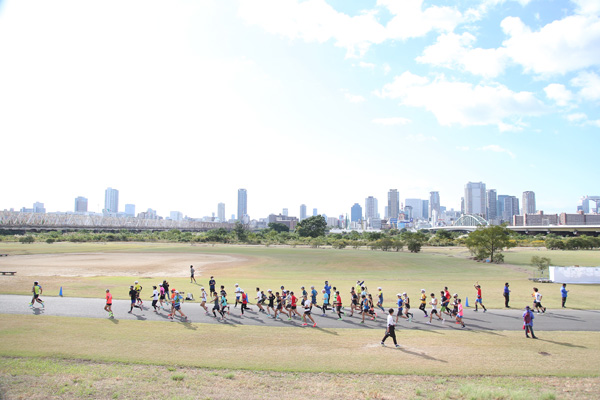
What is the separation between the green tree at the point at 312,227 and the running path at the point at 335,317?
114 meters

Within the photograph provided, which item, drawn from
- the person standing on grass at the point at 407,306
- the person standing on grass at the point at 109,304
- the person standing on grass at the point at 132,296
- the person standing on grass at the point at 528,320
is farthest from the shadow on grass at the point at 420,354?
the person standing on grass at the point at 109,304

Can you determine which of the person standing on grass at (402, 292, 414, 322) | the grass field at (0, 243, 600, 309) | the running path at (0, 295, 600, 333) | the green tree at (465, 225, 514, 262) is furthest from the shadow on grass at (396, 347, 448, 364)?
the green tree at (465, 225, 514, 262)

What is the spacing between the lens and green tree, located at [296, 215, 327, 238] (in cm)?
13812

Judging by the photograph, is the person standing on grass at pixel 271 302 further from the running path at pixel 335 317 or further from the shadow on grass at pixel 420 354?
the shadow on grass at pixel 420 354

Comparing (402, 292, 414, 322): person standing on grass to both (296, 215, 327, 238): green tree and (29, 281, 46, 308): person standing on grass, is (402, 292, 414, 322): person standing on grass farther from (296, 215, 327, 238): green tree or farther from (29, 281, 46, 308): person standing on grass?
(296, 215, 327, 238): green tree

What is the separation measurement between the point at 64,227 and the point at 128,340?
19026cm

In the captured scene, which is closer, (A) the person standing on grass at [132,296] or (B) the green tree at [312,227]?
(A) the person standing on grass at [132,296]

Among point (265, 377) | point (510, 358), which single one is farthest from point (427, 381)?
point (265, 377)

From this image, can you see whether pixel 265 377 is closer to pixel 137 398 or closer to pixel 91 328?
pixel 137 398

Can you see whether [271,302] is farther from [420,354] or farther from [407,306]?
[420,354]

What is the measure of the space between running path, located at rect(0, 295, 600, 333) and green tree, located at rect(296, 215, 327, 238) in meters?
114

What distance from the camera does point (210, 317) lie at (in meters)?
21.4

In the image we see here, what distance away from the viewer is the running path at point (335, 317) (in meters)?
19.7

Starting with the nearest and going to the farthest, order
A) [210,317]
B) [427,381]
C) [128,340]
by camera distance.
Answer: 1. [427,381]
2. [128,340]
3. [210,317]
